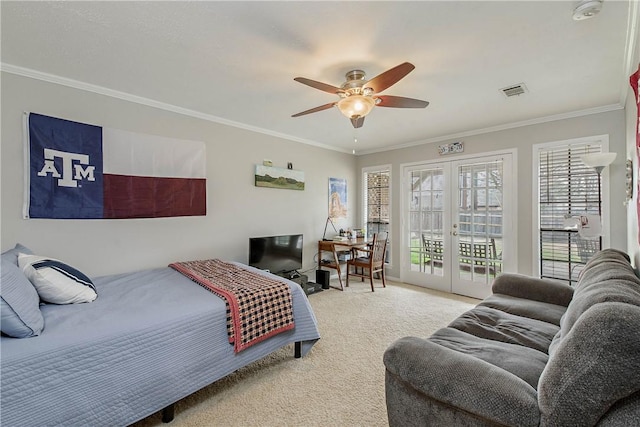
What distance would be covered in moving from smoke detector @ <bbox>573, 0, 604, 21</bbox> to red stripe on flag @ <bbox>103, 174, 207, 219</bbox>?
349cm

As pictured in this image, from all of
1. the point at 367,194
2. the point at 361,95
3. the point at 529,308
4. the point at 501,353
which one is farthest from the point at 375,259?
the point at 501,353

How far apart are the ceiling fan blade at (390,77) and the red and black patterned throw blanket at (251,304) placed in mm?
1707

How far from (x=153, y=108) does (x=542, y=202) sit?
4.78m

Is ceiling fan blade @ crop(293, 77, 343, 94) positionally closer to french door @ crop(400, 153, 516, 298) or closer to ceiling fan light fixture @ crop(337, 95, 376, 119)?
ceiling fan light fixture @ crop(337, 95, 376, 119)

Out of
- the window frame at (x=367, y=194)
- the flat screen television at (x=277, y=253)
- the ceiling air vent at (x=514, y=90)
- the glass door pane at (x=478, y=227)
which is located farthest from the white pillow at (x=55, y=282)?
the glass door pane at (x=478, y=227)

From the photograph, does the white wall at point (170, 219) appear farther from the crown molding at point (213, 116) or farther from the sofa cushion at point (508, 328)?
the sofa cushion at point (508, 328)

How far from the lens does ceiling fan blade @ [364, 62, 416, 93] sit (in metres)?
1.79

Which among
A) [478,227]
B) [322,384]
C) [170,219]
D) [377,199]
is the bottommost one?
[322,384]

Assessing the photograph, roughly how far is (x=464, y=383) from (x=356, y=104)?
1.93 meters

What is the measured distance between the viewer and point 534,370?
1.36 metres

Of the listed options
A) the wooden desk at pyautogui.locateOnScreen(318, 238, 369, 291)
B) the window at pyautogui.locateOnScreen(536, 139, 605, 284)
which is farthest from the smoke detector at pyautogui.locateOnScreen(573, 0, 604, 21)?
the wooden desk at pyautogui.locateOnScreen(318, 238, 369, 291)

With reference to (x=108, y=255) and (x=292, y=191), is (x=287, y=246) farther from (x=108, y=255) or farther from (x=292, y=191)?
(x=108, y=255)

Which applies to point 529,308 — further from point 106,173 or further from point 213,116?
point 106,173

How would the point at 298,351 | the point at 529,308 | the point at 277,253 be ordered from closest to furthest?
the point at 529,308
the point at 298,351
the point at 277,253
